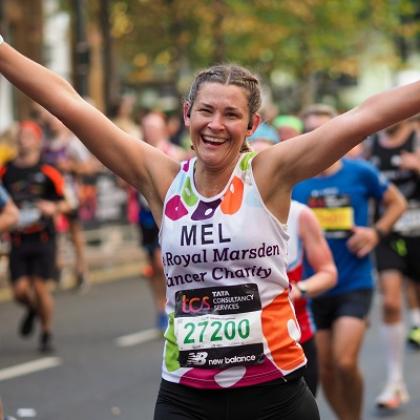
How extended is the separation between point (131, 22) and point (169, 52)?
1.74 m

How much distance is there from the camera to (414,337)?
1159cm

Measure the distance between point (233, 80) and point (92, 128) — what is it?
496 mm

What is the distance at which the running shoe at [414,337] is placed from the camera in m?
11.6

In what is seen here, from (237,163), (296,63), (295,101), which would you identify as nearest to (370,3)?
(296,63)

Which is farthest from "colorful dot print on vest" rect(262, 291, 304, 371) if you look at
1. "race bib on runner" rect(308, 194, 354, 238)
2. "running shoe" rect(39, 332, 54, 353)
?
"running shoe" rect(39, 332, 54, 353)

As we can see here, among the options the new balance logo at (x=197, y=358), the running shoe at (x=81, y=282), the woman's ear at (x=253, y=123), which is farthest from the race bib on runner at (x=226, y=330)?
the running shoe at (x=81, y=282)

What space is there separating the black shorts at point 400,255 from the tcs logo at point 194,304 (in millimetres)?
5821

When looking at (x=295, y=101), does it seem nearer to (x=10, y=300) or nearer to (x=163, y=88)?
(x=163, y=88)

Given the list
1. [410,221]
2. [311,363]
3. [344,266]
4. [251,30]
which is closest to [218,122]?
[311,363]

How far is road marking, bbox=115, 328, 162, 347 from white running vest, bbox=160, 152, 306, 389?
25.6 ft

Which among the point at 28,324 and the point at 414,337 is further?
the point at 28,324

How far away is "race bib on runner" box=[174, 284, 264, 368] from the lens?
436 centimetres

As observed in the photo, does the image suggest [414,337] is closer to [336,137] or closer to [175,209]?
[175,209]

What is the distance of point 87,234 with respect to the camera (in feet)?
61.6
